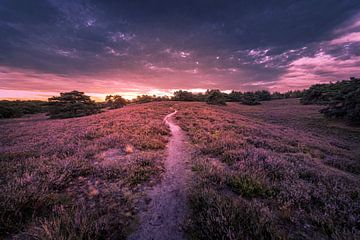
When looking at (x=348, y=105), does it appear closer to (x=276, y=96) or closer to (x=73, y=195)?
(x=73, y=195)

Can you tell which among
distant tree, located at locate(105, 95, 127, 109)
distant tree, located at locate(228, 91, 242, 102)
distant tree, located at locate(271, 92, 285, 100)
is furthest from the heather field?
distant tree, located at locate(271, 92, 285, 100)

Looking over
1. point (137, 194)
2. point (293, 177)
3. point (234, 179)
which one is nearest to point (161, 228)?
point (137, 194)

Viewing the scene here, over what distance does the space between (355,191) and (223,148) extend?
16.4 feet

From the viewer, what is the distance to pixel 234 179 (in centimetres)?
482

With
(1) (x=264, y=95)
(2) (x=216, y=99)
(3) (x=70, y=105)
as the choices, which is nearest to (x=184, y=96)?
(2) (x=216, y=99)

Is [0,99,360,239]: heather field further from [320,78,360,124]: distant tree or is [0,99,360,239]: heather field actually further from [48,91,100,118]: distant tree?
[48,91,100,118]: distant tree

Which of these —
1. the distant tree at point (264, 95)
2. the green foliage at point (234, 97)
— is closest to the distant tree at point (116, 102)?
the green foliage at point (234, 97)

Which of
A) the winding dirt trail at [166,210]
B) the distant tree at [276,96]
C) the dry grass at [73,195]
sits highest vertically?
the dry grass at [73,195]

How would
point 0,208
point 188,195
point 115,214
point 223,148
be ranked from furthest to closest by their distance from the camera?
1. point 223,148
2. point 188,195
3. point 115,214
4. point 0,208

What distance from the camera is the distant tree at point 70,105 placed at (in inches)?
1483

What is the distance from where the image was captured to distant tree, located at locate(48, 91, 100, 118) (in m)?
37.7

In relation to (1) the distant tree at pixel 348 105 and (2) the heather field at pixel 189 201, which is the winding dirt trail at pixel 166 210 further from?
(1) the distant tree at pixel 348 105

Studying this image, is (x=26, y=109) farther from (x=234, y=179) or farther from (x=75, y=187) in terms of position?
(x=234, y=179)

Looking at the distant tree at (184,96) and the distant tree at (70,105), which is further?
the distant tree at (184,96)
